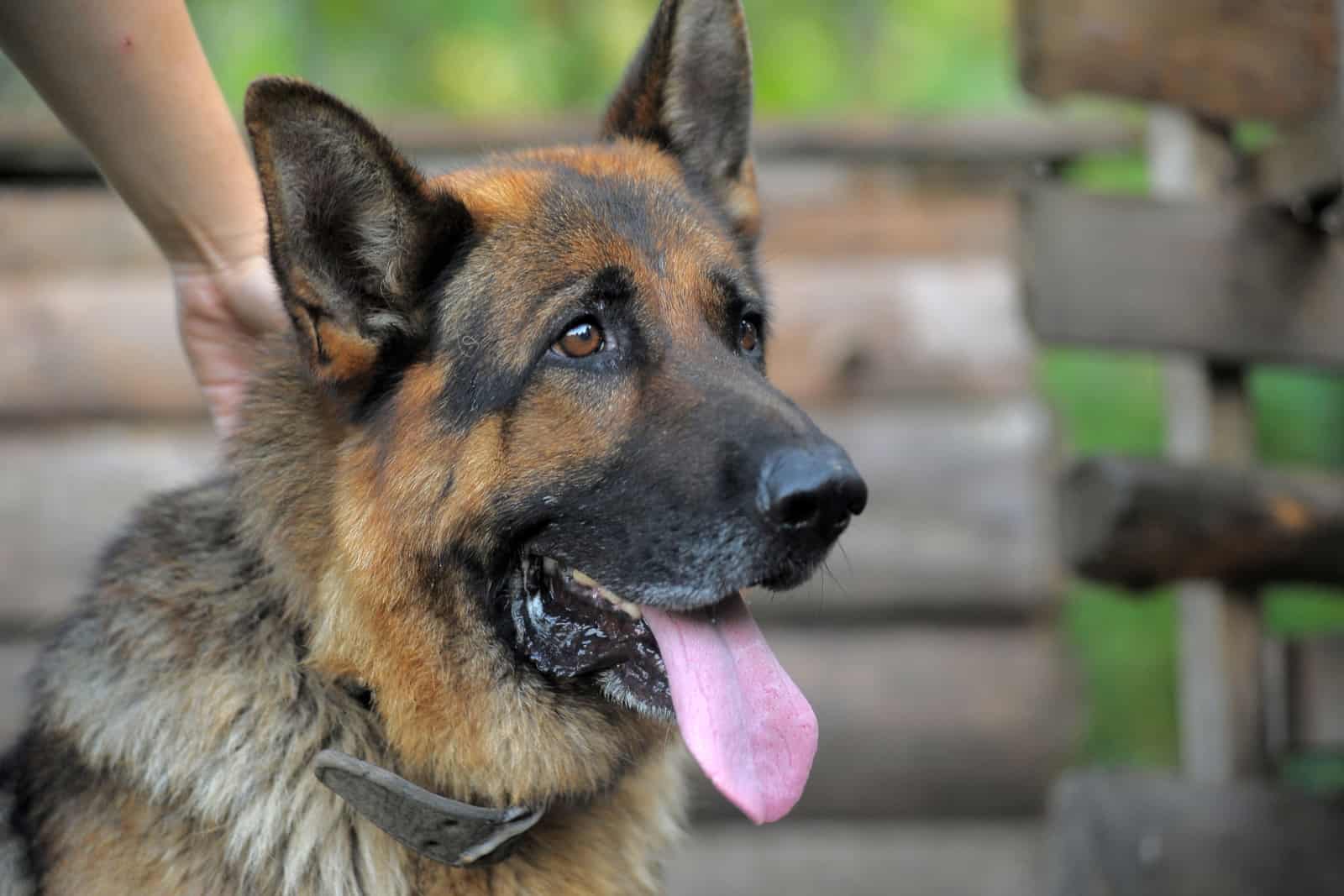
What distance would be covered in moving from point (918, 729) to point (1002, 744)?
336 mm

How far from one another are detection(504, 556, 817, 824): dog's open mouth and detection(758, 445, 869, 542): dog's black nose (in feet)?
0.80

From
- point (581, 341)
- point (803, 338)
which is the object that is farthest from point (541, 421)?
point (803, 338)

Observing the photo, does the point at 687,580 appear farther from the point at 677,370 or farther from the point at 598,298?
the point at 598,298

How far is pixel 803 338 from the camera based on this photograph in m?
5.54

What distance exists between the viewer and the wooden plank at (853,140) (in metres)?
5.79

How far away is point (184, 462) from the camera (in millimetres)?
5277

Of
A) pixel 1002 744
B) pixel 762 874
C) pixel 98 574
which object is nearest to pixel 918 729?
pixel 1002 744

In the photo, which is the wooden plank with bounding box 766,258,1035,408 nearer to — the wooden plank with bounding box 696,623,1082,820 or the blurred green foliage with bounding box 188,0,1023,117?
the wooden plank with bounding box 696,623,1082,820

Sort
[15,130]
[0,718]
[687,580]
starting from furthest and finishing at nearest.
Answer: [15,130] → [0,718] → [687,580]

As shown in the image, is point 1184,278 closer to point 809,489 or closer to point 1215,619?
point 1215,619

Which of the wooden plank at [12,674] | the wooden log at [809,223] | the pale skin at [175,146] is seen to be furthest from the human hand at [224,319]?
the wooden log at [809,223]

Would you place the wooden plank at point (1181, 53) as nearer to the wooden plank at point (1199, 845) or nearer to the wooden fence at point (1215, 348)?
the wooden fence at point (1215, 348)

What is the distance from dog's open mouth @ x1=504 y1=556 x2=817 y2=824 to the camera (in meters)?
2.44

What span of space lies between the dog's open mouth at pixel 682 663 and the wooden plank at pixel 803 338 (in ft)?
9.62
